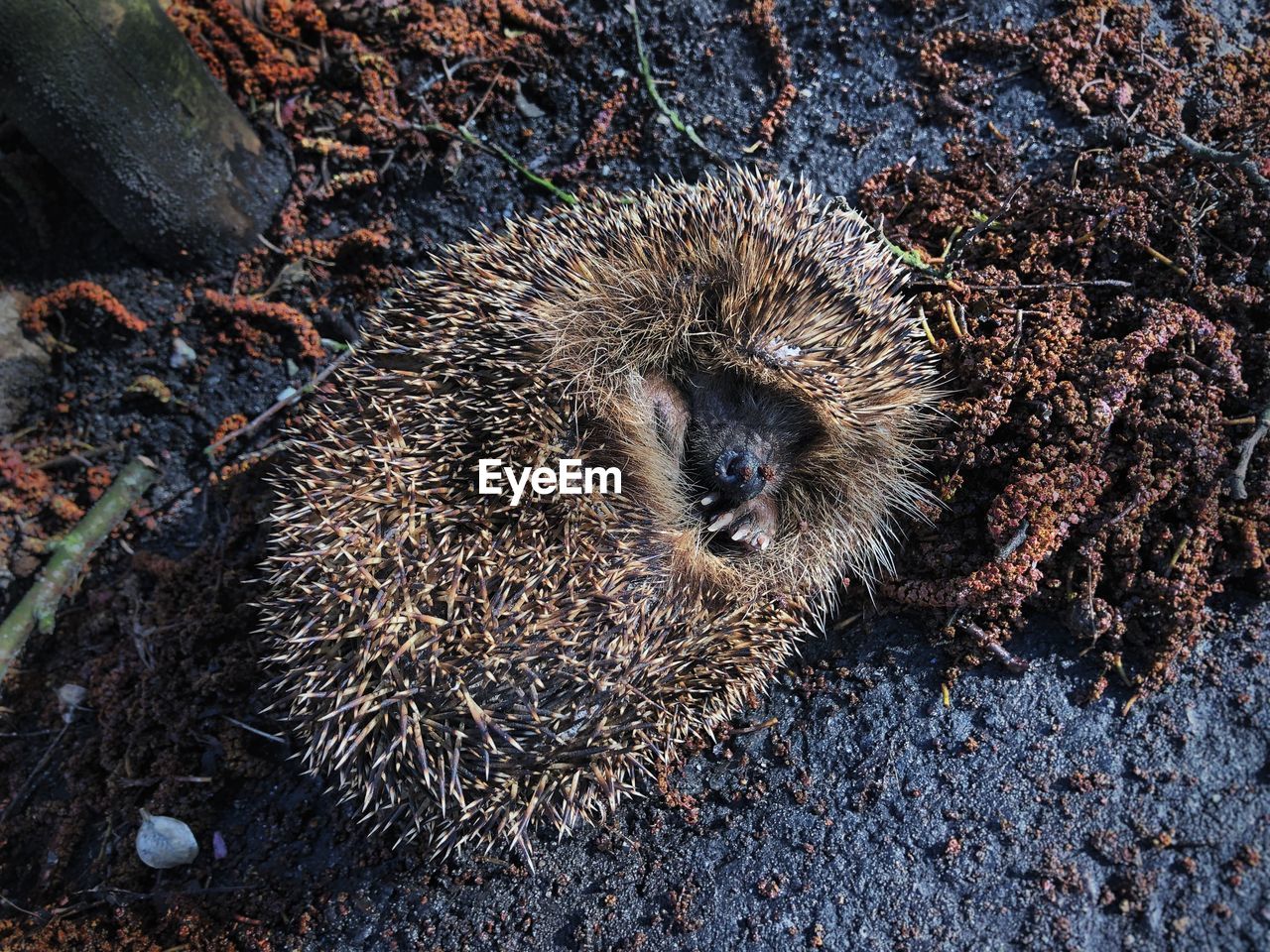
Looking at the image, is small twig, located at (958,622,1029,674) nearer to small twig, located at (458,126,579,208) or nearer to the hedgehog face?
the hedgehog face

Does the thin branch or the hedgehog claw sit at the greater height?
the hedgehog claw

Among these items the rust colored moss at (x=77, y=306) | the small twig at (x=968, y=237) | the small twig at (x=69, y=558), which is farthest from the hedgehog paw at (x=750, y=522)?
the rust colored moss at (x=77, y=306)

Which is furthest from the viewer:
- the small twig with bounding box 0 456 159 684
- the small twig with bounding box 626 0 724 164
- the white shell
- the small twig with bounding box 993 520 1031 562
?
the small twig with bounding box 626 0 724 164

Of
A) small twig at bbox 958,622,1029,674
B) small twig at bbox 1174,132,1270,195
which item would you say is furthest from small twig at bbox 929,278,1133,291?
small twig at bbox 958,622,1029,674

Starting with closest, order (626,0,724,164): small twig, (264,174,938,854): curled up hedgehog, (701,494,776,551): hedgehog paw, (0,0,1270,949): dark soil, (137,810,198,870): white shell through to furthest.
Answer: (264,174,938,854): curled up hedgehog, (0,0,1270,949): dark soil, (137,810,198,870): white shell, (701,494,776,551): hedgehog paw, (626,0,724,164): small twig

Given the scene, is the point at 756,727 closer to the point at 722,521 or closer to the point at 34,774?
the point at 722,521

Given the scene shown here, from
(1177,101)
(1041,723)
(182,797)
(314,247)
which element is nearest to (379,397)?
(314,247)

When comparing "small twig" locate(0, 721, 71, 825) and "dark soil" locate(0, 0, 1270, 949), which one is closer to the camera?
"dark soil" locate(0, 0, 1270, 949)

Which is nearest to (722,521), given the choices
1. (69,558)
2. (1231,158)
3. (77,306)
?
(1231,158)
